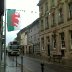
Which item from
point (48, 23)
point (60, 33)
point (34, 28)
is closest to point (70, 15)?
point (60, 33)

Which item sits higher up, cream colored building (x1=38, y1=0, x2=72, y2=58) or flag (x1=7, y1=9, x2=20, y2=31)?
cream colored building (x1=38, y1=0, x2=72, y2=58)

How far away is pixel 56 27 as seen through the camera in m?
42.8

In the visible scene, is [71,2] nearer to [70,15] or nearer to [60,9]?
[70,15]

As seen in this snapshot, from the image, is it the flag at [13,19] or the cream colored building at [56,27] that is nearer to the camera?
the flag at [13,19]

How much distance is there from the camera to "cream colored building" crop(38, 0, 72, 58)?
37594 mm

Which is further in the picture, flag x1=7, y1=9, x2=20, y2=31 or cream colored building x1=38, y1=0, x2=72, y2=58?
cream colored building x1=38, y1=0, x2=72, y2=58

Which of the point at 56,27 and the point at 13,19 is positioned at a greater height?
the point at 56,27

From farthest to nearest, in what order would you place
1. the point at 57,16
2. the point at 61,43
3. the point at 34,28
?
the point at 34,28 < the point at 57,16 < the point at 61,43

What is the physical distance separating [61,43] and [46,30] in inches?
396

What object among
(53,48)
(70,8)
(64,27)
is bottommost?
(53,48)

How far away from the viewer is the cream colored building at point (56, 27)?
37.6 meters

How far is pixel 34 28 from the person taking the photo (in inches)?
2712

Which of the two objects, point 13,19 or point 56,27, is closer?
point 13,19

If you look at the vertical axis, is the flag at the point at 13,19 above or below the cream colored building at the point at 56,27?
below
